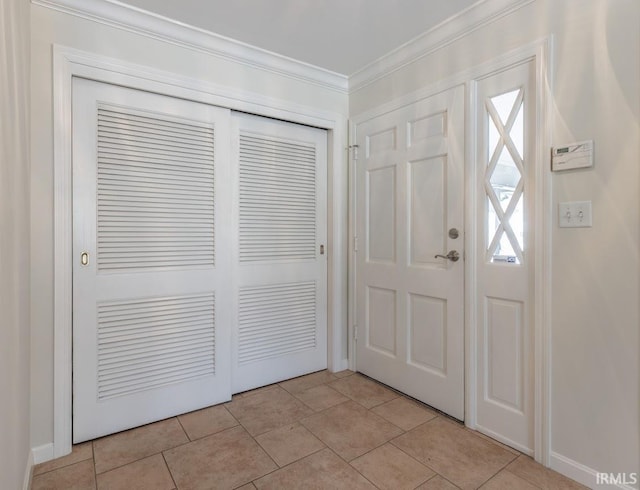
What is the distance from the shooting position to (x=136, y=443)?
75.9 inches

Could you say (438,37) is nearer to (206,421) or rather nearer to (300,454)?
(300,454)

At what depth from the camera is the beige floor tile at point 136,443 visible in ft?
5.86

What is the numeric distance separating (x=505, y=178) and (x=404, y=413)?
1.56 metres

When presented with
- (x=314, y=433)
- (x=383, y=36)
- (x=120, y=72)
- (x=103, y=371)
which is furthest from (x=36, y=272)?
(x=383, y=36)

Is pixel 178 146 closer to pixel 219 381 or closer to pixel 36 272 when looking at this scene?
pixel 36 272

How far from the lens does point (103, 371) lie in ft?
6.52

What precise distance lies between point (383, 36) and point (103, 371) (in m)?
2.70

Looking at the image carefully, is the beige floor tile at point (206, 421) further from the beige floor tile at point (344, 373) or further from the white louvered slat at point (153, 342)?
the beige floor tile at point (344, 373)

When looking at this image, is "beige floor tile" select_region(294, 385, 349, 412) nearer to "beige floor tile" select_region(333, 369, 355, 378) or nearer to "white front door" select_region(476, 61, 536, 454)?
"beige floor tile" select_region(333, 369, 355, 378)

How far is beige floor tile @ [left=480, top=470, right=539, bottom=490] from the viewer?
5.13ft

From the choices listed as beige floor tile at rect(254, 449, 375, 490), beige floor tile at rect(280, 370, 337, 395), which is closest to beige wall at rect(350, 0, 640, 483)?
beige floor tile at rect(254, 449, 375, 490)

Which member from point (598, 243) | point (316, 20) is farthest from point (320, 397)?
point (316, 20)

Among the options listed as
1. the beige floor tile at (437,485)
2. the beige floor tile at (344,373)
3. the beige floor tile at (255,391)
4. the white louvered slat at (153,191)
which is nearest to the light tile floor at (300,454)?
the beige floor tile at (437,485)

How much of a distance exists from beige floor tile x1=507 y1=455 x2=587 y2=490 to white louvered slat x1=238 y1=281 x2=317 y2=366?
1.58 meters
